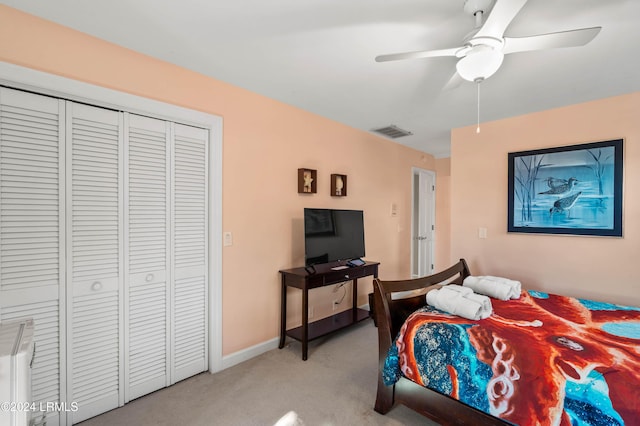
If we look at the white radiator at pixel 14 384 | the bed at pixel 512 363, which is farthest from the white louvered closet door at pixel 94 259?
Answer: the bed at pixel 512 363

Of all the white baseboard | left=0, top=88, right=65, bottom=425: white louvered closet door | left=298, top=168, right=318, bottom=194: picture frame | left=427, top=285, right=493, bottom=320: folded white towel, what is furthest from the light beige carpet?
left=298, top=168, right=318, bottom=194: picture frame

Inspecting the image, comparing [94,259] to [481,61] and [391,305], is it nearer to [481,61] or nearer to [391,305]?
[391,305]

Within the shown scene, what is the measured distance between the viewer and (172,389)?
2.25 m

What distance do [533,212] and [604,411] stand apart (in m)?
2.25

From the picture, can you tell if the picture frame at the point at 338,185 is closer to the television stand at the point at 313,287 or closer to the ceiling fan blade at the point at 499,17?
the television stand at the point at 313,287

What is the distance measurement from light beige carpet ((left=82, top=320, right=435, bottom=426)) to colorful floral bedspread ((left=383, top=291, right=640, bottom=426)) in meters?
0.43

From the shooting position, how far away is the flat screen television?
2.94 metres

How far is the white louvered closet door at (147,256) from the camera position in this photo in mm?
2094

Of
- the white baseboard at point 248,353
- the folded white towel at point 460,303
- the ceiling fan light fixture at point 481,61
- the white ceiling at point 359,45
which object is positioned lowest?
the white baseboard at point 248,353

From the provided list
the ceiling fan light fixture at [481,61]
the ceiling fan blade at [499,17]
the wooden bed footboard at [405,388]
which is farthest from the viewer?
the wooden bed footboard at [405,388]

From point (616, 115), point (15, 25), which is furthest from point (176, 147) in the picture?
point (616, 115)

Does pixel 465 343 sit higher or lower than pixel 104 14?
lower

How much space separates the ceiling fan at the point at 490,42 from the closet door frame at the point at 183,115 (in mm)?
1531

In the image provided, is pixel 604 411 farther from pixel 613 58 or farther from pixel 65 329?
pixel 65 329
